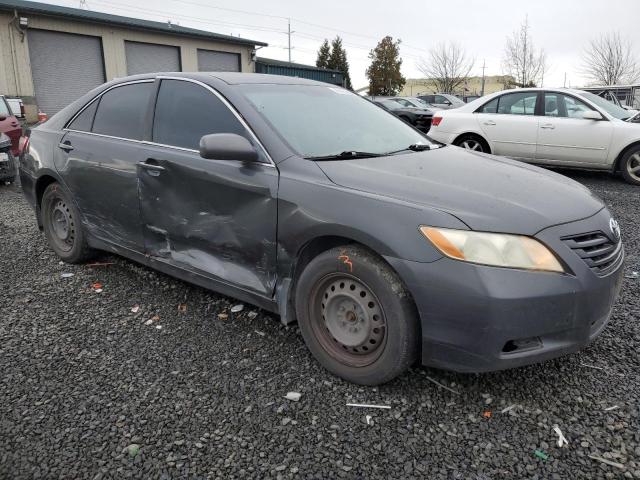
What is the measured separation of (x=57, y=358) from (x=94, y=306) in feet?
2.34

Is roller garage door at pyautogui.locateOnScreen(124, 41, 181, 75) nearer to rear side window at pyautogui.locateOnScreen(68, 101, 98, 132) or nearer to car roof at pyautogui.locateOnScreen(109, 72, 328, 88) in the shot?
rear side window at pyautogui.locateOnScreen(68, 101, 98, 132)

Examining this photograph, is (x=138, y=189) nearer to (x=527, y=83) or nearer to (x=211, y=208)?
(x=211, y=208)

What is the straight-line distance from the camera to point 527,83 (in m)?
Answer: 40.3

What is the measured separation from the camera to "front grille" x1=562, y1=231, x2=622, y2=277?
7.59 feet

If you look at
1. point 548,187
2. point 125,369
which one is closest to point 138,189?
point 125,369

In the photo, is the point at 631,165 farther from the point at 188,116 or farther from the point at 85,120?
the point at 85,120

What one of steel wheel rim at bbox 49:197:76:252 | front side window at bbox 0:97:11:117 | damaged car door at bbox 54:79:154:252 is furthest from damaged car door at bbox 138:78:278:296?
front side window at bbox 0:97:11:117

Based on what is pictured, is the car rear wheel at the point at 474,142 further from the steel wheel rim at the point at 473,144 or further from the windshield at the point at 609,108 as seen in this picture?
the windshield at the point at 609,108

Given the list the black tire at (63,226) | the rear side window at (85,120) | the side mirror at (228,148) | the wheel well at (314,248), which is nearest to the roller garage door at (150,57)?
the black tire at (63,226)

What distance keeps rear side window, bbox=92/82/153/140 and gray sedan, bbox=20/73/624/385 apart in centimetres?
1

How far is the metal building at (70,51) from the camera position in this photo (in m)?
19.2

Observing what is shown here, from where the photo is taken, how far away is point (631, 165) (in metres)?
7.96

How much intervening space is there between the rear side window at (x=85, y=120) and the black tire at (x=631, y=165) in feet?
24.9

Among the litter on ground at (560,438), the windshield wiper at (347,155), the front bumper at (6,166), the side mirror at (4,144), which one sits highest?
the windshield wiper at (347,155)
